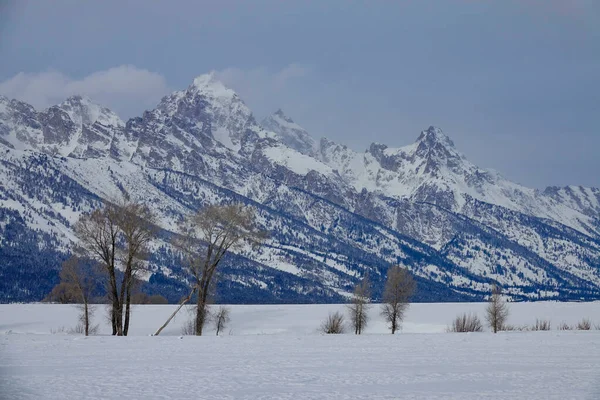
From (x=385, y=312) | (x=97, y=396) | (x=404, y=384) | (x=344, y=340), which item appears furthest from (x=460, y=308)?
(x=97, y=396)

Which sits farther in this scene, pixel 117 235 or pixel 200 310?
pixel 200 310

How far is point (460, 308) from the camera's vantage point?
100250 millimetres

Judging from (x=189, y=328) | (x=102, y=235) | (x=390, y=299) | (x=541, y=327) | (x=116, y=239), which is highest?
(x=102, y=235)

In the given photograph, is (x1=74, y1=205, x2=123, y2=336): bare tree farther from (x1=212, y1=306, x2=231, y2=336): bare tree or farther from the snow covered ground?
(x1=212, y1=306, x2=231, y2=336): bare tree

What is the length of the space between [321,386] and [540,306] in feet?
260

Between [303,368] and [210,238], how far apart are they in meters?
23.5

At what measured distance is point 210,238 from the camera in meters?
51.7

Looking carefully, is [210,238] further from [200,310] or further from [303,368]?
[303,368]

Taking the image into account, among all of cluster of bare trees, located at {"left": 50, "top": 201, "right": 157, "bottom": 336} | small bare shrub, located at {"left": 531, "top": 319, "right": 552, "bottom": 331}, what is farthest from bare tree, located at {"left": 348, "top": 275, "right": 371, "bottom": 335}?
cluster of bare trees, located at {"left": 50, "top": 201, "right": 157, "bottom": 336}

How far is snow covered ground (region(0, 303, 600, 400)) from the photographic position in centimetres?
2305

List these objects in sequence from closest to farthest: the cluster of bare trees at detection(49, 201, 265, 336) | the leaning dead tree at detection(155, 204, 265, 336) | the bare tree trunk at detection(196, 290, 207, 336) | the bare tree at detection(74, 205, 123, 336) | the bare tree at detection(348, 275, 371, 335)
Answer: the bare tree at detection(74, 205, 123, 336), the cluster of bare trees at detection(49, 201, 265, 336), the leaning dead tree at detection(155, 204, 265, 336), the bare tree trunk at detection(196, 290, 207, 336), the bare tree at detection(348, 275, 371, 335)

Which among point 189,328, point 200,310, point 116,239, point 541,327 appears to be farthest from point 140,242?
point 541,327

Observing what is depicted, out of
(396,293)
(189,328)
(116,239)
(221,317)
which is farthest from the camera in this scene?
(396,293)

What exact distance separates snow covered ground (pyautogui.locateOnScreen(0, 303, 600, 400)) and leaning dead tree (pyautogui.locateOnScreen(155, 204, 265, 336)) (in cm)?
702
